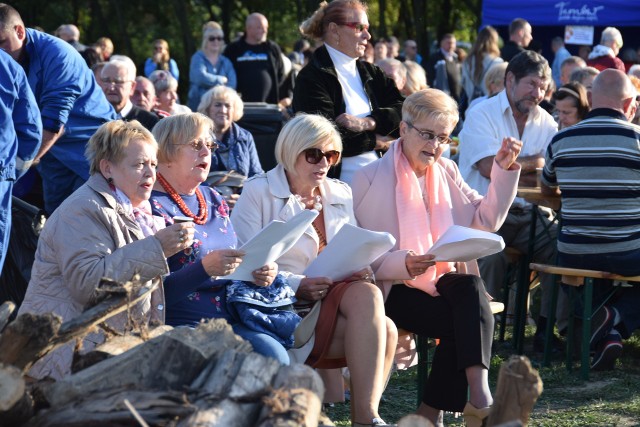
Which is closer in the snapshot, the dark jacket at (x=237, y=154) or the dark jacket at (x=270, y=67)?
the dark jacket at (x=237, y=154)

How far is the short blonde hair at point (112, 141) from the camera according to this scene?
4.02 meters

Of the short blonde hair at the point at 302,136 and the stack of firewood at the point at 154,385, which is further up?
the short blonde hair at the point at 302,136

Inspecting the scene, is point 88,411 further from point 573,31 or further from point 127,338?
point 573,31

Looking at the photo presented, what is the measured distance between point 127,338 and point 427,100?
2245mm

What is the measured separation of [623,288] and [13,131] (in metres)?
3.74

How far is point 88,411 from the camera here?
2.78 metres

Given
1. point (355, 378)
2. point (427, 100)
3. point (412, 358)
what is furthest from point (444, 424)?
point (427, 100)

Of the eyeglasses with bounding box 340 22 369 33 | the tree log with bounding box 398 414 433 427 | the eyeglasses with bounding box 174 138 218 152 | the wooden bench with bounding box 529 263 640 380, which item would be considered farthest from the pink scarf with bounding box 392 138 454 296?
the tree log with bounding box 398 414 433 427

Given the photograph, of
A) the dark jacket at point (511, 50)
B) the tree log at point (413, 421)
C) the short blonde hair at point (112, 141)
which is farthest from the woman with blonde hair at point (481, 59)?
the tree log at point (413, 421)

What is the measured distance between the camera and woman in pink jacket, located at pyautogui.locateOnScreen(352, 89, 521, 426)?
466 centimetres

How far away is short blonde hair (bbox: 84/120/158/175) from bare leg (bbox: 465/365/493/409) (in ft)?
5.45

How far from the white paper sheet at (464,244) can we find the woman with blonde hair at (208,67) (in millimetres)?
8750

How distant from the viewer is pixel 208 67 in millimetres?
13148

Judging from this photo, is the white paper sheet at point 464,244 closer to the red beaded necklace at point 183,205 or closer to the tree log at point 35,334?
the red beaded necklace at point 183,205
